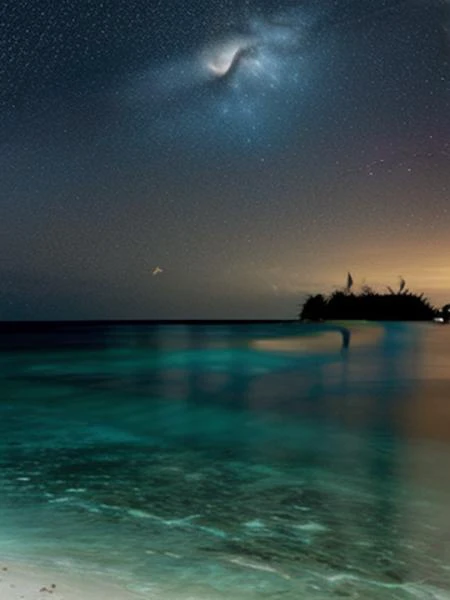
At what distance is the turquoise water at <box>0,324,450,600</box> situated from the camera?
20.0ft

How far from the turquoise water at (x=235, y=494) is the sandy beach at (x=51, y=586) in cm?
25

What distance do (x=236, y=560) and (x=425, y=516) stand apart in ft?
9.80

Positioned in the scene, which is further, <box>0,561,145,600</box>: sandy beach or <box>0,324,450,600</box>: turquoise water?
<box>0,324,450,600</box>: turquoise water

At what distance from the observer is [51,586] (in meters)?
5.20

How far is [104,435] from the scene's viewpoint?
606 inches

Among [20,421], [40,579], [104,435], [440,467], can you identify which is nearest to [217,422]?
[104,435]

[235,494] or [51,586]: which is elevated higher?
[51,586]

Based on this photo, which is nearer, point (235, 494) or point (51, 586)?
point (51, 586)

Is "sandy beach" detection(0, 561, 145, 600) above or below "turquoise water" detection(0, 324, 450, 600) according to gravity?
above

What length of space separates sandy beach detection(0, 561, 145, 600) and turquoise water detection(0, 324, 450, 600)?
25cm

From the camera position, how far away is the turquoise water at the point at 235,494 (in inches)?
240

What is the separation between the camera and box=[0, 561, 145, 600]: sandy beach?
4.89 meters

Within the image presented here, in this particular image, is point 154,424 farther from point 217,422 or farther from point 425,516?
point 425,516

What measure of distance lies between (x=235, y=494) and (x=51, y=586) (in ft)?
14.5
